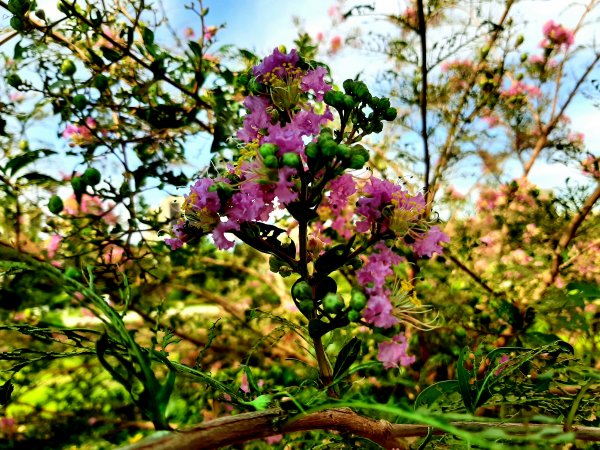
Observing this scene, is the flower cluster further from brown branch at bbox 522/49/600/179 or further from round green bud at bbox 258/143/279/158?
brown branch at bbox 522/49/600/179

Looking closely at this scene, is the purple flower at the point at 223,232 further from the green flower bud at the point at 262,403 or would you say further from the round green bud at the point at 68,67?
the round green bud at the point at 68,67

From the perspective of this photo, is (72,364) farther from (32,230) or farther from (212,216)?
(212,216)

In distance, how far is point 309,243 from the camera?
2.23 feet

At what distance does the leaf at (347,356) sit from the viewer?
56cm

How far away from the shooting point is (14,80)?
1.33 metres

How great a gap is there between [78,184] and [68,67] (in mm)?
407

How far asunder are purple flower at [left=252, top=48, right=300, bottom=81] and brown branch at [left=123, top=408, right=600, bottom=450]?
457 mm

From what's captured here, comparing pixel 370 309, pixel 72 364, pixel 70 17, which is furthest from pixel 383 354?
pixel 72 364

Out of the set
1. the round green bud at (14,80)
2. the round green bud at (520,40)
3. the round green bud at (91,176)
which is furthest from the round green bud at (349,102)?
the round green bud at (520,40)

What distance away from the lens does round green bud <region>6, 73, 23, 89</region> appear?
1319mm

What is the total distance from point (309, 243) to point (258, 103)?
21 cm

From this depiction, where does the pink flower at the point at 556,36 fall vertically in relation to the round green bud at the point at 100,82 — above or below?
above

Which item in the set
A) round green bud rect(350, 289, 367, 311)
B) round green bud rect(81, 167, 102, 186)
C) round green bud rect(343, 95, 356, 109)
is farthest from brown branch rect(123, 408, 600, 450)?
round green bud rect(81, 167, 102, 186)

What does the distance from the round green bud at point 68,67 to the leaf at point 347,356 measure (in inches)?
46.2
